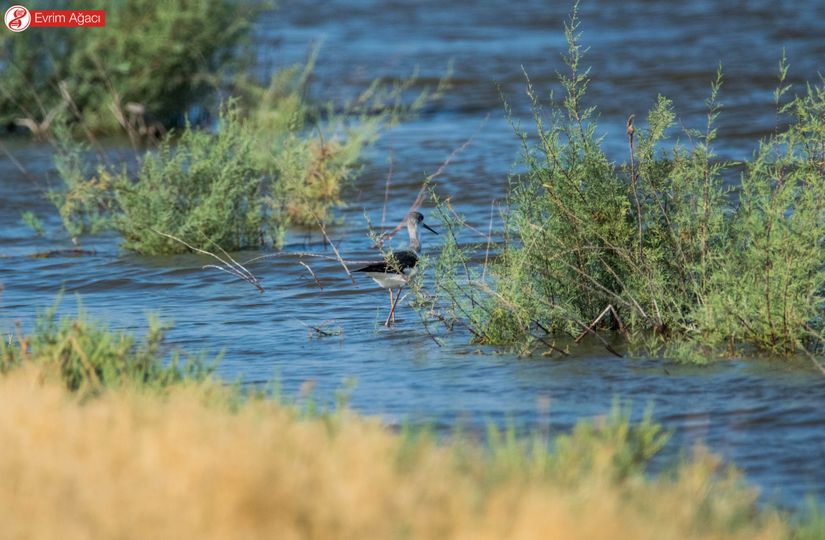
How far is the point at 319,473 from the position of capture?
4051mm

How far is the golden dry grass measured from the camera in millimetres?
3711

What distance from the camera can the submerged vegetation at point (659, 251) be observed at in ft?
22.2

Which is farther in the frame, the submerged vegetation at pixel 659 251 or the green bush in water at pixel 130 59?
the green bush in water at pixel 130 59

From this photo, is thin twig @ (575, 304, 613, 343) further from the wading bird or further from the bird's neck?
the bird's neck

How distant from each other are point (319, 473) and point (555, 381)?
9.80ft

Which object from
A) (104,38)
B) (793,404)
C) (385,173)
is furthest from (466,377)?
(104,38)

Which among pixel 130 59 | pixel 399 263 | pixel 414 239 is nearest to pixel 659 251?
pixel 399 263
